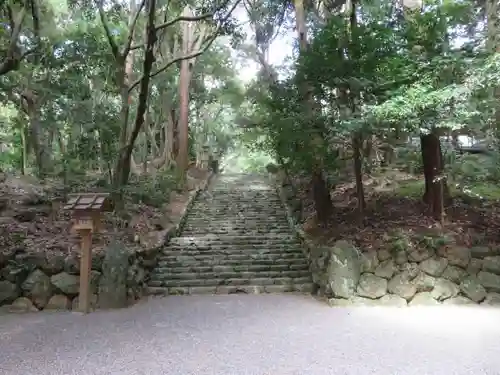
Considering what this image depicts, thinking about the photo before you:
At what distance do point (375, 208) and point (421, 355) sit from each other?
4.79 metres

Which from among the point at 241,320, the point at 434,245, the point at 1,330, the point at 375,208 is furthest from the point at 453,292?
the point at 1,330

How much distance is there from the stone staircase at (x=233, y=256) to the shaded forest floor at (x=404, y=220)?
814 millimetres

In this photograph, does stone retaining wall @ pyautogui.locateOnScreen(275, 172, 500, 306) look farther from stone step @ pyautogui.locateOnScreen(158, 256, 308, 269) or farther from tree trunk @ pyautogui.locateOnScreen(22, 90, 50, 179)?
tree trunk @ pyautogui.locateOnScreen(22, 90, 50, 179)

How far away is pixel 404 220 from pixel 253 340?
14.3ft

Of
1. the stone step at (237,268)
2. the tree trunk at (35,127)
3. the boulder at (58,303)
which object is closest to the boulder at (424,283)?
the stone step at (237,268)

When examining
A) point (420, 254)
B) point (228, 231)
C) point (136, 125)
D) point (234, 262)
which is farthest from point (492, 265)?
point (136, 125)

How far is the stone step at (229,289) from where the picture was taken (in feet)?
25.1

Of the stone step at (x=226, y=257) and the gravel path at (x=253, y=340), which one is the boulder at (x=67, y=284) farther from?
the stone step at (x=226, y=257)

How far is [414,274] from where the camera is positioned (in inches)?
271

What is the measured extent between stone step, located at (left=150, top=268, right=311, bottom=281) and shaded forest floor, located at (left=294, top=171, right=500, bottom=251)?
86cm

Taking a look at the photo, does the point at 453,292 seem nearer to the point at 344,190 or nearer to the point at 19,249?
the point at 344,190

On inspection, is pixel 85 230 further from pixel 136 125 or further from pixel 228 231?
pixel 228 231

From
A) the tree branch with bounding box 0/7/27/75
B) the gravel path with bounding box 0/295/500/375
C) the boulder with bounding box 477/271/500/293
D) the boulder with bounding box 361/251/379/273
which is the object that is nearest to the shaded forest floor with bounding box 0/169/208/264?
the gravel path with bounding box 0/295/500/375

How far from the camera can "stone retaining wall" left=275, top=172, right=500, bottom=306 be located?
6.77 meters
